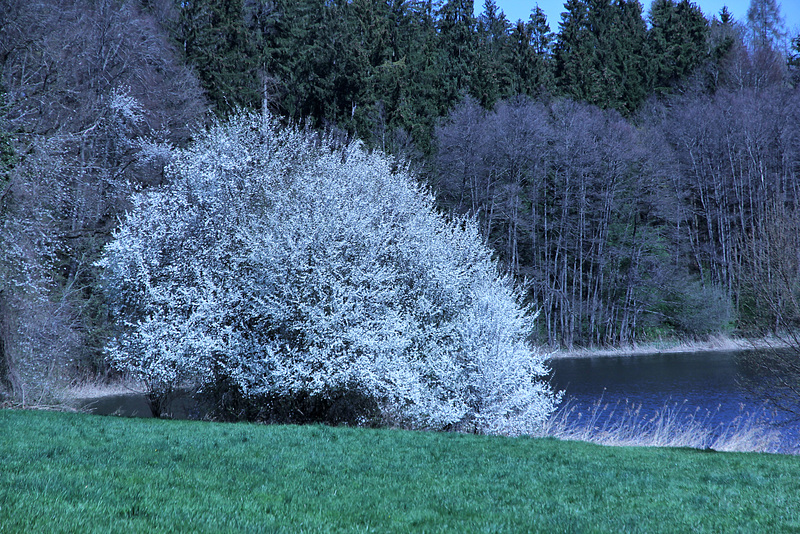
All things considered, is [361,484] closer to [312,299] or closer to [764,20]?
[312,299]

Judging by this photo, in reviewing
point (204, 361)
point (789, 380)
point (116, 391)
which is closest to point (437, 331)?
point (204, 361)

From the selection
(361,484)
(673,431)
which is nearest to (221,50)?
(673,431)

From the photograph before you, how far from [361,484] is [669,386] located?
1993 centimetres

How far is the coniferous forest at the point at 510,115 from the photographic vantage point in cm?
2478

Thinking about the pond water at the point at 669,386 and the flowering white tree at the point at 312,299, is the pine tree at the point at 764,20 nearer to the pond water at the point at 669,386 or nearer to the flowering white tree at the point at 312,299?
the pond water at the point at 669,386

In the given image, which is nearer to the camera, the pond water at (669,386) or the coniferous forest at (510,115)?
the pond water at (669,386)

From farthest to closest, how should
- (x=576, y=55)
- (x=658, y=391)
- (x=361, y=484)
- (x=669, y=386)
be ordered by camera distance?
(x=576, y=55), (x=669, y=386), (x=658, y=391), (x=361, y=484)

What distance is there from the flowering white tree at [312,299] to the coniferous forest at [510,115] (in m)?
5.35

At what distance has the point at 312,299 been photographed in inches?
588

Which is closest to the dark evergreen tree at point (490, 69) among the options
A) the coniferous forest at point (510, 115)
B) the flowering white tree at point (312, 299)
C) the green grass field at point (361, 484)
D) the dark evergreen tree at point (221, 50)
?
the coniferous forest at point (510, 115)

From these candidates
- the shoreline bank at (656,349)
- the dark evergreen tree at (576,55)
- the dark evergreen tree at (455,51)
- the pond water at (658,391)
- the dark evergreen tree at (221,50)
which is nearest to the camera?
the pond water at (658,391)

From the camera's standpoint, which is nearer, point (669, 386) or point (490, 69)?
point (669, 386)

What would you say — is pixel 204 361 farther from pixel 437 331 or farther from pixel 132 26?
pixel 132 26

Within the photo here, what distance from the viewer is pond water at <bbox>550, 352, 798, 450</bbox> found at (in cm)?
1853
